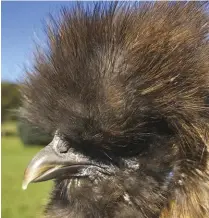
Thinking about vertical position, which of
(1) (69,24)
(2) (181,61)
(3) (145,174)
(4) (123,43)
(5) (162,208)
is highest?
(1) (69,24)

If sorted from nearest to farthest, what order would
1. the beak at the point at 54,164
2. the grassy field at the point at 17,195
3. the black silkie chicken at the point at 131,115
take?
the black silkie chicken at the point at 131,115 < the beak at the point at 54,164 < the grassy field at the point at 17,195

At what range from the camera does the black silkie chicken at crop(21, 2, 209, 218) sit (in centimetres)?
295

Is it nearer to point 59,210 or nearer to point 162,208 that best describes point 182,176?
point 162,208

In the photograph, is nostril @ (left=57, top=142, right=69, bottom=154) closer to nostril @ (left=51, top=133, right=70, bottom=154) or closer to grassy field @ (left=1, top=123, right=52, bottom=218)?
nostril @ (left=51, top=133, right=70, bottom=154)

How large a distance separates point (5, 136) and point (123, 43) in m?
36.5

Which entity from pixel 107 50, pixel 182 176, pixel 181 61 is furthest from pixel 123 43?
pixel 182 176

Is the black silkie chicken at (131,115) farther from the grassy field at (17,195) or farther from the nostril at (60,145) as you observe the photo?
the grassy field at (17,195)

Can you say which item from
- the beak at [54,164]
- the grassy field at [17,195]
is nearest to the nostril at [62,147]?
the beak at [54,164]

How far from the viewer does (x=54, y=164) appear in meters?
3.12

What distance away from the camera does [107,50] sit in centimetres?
300

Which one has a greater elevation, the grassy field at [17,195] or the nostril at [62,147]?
the nostril at [62,147]

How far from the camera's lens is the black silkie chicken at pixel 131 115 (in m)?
2.95

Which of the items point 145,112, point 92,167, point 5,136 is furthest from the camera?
point 5,136

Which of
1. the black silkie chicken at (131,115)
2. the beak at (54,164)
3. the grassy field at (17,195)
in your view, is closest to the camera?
the black silkie chicken at (131,115)
